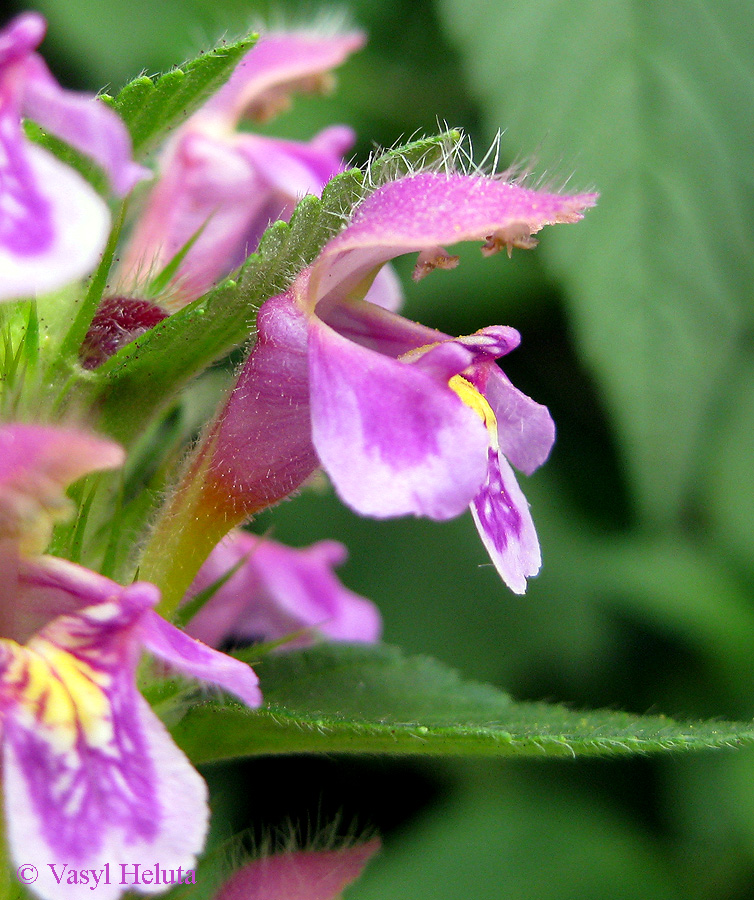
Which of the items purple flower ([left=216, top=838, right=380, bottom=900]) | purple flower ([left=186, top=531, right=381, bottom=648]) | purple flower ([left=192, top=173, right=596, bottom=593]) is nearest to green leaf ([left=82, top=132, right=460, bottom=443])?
purple flower ([left=192, top=173, right=596, bottom=593])

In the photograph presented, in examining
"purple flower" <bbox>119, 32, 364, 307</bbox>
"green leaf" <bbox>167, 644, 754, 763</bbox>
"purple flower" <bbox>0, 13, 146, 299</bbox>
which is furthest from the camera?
"purple flower" <bbox>119, 32, 364, 307</bbox>

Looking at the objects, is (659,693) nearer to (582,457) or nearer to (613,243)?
(582,457)

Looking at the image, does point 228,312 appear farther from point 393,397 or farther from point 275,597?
point 275,597

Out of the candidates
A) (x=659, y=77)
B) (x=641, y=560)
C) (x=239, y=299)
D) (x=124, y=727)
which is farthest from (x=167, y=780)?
(x=641, y=560)

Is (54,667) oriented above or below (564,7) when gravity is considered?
below

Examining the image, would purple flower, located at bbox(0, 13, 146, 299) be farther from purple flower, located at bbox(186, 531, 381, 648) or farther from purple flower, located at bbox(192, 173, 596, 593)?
purple flower, located at bbox(186, 531, 381, 648)
